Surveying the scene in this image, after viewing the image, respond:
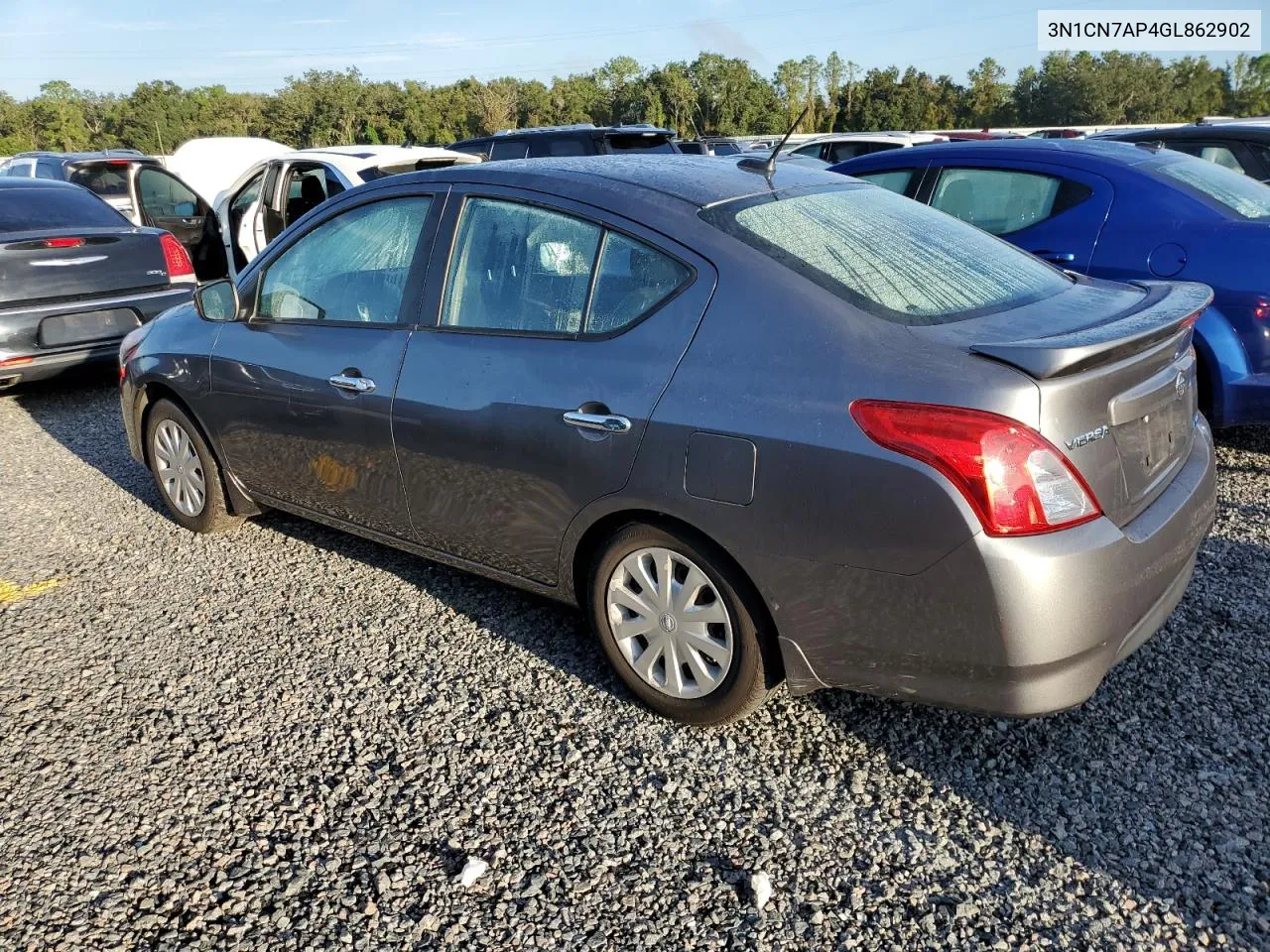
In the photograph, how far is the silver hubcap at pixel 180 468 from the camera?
15.3 ft

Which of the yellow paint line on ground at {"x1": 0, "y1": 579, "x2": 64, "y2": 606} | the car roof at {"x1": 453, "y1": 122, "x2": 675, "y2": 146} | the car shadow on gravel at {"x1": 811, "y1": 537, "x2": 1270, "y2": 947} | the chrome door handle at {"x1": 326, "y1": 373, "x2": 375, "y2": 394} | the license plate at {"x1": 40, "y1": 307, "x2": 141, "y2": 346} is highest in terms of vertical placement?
the car roof at {"x1": 453, "y1": 122, "x2": 675, "y2": 146}

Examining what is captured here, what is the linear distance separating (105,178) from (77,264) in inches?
226

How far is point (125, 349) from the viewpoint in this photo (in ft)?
16.7

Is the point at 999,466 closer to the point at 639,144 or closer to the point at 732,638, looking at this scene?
the point at 732,638

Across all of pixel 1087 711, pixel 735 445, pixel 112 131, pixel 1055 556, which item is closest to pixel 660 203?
pixel 735 445

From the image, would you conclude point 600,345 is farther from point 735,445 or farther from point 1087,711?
point 1087,711

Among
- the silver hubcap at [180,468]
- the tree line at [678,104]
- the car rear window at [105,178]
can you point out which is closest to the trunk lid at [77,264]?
the silver hubcap at [180,468]

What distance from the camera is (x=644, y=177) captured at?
10.6ft

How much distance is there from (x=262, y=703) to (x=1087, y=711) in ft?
8.56

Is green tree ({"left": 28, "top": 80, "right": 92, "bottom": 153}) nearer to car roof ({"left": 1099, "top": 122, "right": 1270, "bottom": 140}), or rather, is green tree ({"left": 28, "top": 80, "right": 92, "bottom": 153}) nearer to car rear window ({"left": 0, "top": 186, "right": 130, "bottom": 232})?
car rear window ({"left": 0, "top": 186, "right": 130, "bottom": 232})

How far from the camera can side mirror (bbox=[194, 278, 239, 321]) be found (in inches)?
168

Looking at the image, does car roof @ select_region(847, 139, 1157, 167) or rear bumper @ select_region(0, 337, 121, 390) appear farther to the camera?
rear bumper @ select_region(0, 337, 121, 390)

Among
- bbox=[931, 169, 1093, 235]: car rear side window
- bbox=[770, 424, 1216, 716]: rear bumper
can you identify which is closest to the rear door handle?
bbox=[931, 169, 1093, 235]: car rear side window

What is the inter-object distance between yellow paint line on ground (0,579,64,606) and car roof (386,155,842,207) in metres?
2.41
